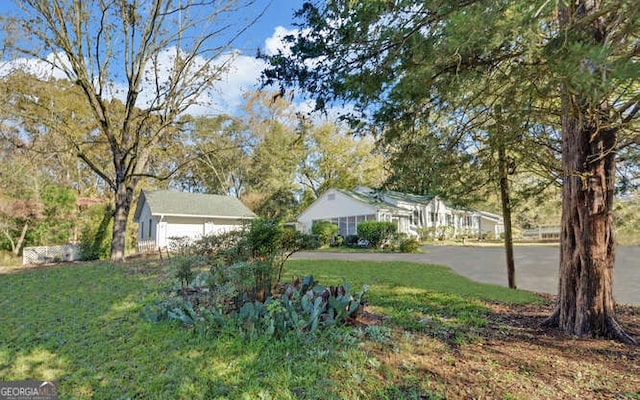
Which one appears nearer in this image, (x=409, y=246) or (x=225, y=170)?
(x=409, y=246)

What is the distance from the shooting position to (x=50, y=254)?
49.5ft

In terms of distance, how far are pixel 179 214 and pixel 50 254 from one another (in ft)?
23.4

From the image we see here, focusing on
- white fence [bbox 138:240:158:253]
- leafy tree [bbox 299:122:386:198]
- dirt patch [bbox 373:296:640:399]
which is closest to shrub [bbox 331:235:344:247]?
leafy tree [bbox 299:122:386:198]

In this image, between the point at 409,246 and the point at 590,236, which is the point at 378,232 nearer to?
the point at 409,246

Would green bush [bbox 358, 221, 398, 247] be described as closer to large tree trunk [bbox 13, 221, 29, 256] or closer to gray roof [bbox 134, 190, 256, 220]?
gray roof [bbox 134, 190, 256, 220]

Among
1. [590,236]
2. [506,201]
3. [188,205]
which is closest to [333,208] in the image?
[188,205]

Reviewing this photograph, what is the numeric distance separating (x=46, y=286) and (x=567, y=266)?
10355 mm

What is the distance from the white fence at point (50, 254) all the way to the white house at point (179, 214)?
4.24 metres

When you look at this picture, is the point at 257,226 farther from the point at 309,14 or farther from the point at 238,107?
the point at 238,107

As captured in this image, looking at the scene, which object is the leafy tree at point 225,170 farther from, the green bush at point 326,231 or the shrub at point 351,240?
the shrub at point 351,240

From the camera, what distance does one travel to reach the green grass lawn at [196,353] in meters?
2.81

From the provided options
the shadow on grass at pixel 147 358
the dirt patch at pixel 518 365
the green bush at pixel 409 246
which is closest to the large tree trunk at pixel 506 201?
the dirt patch at pixel 518 365

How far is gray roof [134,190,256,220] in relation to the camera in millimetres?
21047

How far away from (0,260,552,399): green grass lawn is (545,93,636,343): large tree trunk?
4.35 feet
